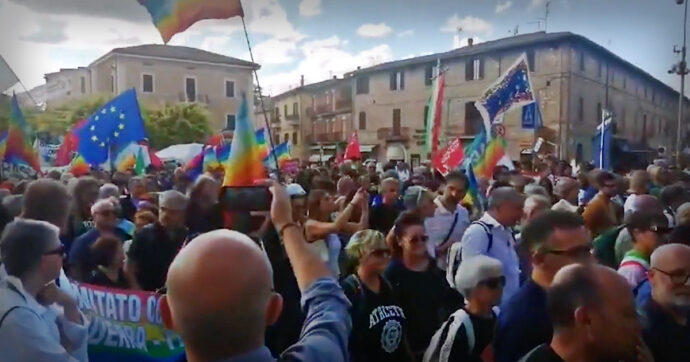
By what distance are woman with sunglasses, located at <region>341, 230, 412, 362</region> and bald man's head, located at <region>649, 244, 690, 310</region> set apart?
1297 mm

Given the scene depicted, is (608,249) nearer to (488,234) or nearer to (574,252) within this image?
(488,234)

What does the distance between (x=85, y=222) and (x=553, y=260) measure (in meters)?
4.35

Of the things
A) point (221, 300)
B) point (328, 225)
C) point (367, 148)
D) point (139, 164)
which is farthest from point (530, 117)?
point (367, 148)

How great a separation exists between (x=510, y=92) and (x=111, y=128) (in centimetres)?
606

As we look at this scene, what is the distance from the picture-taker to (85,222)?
5875 mm

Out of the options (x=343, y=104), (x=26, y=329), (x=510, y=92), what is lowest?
(x=26, y=329)

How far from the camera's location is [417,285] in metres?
4.09

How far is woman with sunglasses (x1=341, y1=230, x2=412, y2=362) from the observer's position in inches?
140

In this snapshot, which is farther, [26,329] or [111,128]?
[111,128]

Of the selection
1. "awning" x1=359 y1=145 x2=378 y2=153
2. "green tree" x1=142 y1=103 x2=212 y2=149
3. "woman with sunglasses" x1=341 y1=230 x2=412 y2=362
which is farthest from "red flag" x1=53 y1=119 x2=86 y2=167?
"awning" x1=359 y1=145 x2=378 y2=153

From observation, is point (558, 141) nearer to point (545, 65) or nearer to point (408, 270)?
point (545, 65)

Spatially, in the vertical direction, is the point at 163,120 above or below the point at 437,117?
above

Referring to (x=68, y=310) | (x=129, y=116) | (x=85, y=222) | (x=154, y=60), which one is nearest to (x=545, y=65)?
(x=154, y=60)

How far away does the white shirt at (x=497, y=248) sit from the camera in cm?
439
